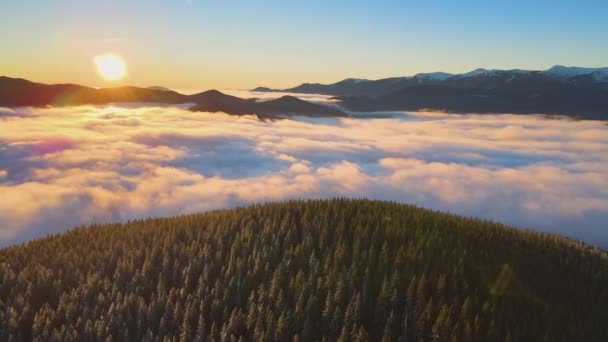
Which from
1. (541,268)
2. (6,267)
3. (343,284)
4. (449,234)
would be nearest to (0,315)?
(6,267)

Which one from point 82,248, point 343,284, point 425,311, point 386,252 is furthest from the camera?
point 82,248

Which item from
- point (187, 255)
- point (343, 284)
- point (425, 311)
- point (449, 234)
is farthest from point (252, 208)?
point (425, 311)

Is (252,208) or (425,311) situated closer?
(425,311)

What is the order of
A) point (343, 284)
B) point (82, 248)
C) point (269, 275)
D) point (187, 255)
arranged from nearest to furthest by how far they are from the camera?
point (343, 284) < point (269, 275) < point (187, 255) < point (82, 248)

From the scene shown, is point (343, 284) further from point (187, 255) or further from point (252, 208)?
point (252, 208)

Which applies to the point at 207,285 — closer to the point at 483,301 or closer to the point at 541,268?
the point at 483,301

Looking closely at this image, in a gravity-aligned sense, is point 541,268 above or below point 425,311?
below
